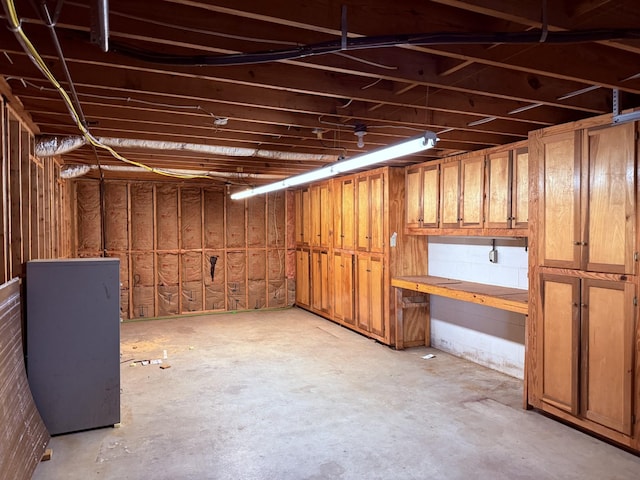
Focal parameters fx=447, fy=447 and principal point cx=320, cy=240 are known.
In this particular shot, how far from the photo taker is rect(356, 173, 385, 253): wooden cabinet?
5770mm

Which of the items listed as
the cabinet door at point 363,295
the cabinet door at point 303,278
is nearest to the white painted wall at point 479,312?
the cabinet door at point 363,295

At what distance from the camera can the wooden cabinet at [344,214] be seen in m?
6.49

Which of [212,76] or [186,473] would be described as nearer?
[212,76]

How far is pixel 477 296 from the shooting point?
167 inches

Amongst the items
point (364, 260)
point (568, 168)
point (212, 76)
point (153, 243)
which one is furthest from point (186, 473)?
point (153, 243)

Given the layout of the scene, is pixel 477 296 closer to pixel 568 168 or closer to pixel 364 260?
pixel 568 168

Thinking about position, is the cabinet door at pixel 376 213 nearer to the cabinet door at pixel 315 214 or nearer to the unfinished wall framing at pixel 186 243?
the cabinet door at pixel 315 214

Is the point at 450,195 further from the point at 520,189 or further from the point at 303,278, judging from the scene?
the point at 303,278

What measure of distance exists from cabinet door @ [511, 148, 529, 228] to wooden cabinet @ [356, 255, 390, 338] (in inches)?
78.9

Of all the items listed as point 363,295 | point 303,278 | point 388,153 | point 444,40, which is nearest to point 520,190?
point 388,153

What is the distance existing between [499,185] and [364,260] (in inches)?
93.3

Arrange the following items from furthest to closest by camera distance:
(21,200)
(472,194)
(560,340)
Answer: (472,194) < (560,340) < (21,200)

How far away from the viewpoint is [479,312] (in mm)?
5094

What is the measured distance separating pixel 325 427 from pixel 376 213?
3.10 metres
